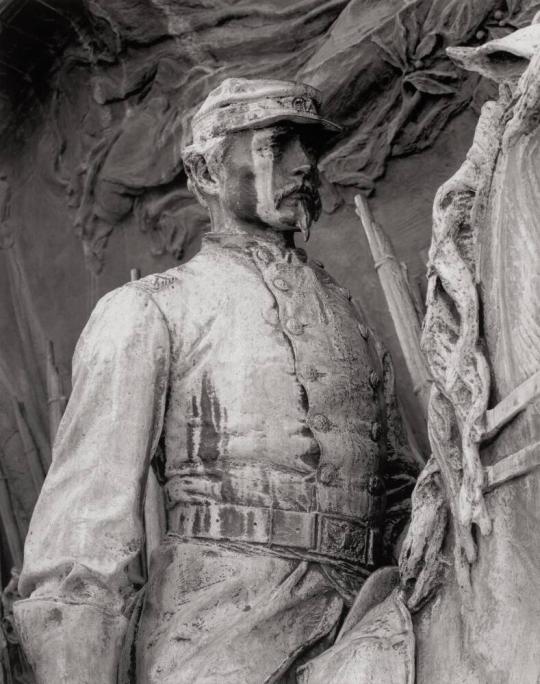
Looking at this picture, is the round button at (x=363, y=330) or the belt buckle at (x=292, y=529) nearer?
the belt buckle at (x=292, y=529)

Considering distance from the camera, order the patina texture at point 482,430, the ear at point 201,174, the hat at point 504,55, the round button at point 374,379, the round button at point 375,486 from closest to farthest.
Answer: the patina texture at point 482,430 → the hat at point 504,55 → the round button at point 375,486 → the round button at point 374,379 → the ear at point 201,174

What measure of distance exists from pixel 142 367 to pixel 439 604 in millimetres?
855

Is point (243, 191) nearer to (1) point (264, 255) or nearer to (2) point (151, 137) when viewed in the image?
(1) point (264, 255)

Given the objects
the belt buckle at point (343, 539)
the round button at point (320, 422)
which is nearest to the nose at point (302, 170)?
the round button at point (320, 422)

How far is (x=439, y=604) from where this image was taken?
133 inches

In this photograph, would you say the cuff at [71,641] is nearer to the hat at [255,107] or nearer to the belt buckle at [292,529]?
the belt buckle at [292,529]

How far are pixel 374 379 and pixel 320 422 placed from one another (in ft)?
0.78

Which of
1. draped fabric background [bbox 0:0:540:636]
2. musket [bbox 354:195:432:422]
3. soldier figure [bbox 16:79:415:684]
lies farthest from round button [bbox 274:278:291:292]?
draped fabric background [bbox 0:0:540:636]

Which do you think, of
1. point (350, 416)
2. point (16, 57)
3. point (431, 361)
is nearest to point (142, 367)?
point (350, 416)

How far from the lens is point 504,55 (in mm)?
3389

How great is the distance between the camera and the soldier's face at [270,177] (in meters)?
4.09

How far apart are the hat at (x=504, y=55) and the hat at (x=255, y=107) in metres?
0.68

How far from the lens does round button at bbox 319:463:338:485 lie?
151 inches

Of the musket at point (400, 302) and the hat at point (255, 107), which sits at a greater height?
the hat at point (255, 107)
